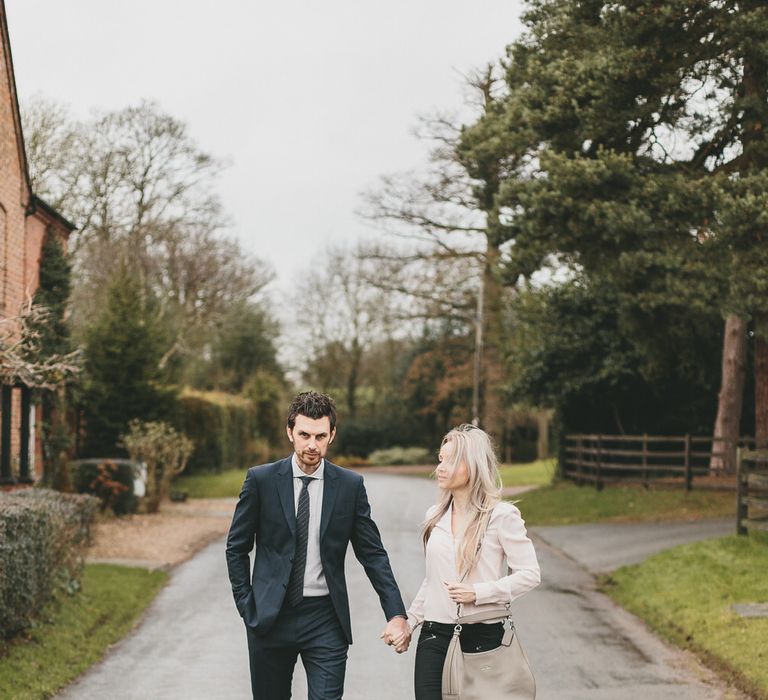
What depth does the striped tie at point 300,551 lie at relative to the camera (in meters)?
4.97

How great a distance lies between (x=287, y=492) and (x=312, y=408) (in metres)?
0.41

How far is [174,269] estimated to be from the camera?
142 feet

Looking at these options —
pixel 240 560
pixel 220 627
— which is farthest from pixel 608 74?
pixel 240 560

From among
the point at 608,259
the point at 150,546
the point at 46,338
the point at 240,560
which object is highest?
the point at 608,259

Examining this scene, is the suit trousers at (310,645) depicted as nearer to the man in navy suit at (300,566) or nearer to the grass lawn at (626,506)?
the man in navy suit at (300,566)

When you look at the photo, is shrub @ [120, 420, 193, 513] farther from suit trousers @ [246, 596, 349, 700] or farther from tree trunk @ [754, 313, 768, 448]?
suit trousers @ [246, 596, 349, 700]

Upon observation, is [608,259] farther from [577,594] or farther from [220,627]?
[220,627]

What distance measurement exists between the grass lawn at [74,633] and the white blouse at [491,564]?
4.26 metres

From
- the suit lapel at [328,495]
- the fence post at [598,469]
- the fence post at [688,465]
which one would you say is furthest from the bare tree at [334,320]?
the suit lapel at [328,495]

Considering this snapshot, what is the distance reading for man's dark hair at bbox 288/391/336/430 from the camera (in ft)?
16.4

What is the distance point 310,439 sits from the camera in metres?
5.02

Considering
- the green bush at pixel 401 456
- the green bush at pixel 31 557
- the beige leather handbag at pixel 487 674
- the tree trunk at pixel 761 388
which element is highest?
the tree trunk at pixel 761 388

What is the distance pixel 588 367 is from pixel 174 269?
20.0 meters

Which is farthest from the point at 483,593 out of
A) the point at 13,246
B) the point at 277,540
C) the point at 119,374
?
the point at 119,374
